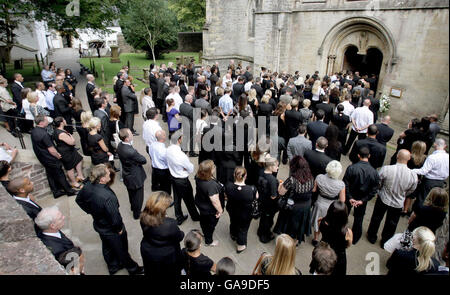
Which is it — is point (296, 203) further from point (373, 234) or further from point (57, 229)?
point (57, 229)

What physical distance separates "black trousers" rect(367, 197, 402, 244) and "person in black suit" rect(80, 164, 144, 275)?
4151mm

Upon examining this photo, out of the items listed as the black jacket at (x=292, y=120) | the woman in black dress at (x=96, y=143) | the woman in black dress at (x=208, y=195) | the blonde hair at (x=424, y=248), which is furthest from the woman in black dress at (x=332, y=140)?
the woman in black dress at (x=96, y=143)

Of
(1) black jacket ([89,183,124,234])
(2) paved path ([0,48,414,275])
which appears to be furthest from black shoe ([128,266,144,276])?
(1) black jacket ([89,183,124,234])

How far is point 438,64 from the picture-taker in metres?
9.64

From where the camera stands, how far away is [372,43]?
472 inches

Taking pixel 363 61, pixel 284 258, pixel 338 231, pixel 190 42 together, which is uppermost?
pixel 190 42

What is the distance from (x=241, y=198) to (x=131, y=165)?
2230mm

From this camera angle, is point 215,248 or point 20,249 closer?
point 20,249

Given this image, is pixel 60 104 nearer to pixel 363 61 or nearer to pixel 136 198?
pixel 136 198

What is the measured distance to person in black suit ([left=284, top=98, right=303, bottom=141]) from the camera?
717cm

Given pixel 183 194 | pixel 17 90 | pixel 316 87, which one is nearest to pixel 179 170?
pixel 183 194
